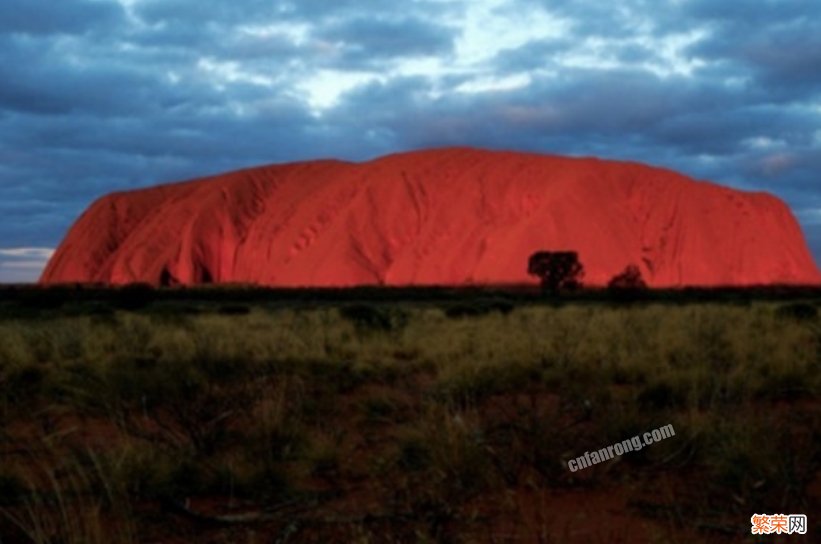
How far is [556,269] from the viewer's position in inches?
2416

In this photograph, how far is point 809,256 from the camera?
294ft

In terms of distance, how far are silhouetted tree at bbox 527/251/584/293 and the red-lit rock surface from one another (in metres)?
4.81

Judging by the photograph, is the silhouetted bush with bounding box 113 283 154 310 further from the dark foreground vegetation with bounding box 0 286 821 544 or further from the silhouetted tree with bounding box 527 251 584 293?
the silhouetted tree with bounding box 527 251 584 293

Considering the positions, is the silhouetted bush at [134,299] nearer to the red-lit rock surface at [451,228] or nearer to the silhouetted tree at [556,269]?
the red-lit rock surface at [451,228]

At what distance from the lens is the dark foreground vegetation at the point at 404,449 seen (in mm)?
4324

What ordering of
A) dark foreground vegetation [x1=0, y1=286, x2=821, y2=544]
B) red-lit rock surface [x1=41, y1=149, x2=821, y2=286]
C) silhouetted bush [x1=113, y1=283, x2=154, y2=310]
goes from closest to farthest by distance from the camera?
dark foreground vegetation [x1=0, y1=286, x2=821, y2=544] < silhouetted bush [x1=113, y1=283, x2=154, y2=310] < red-lit rock surface [x1=41, y1=149, x2=821, y2=286]

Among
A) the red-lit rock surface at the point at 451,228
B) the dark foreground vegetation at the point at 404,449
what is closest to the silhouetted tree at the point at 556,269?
the red-lit rock surface at the point at 451,228

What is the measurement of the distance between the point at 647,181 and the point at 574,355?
72.1 meters

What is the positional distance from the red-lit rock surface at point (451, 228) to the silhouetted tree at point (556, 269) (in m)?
4.81

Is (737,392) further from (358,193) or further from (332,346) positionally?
(358,193)

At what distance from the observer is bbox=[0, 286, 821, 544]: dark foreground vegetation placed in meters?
4.32

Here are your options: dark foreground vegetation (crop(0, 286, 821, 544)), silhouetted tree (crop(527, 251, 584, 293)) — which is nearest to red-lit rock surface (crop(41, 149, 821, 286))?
silhouetted tree (crop(527, 251, 584, 293))

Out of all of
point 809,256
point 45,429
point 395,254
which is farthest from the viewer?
point 809,256

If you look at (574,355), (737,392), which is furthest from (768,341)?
(737,392)
